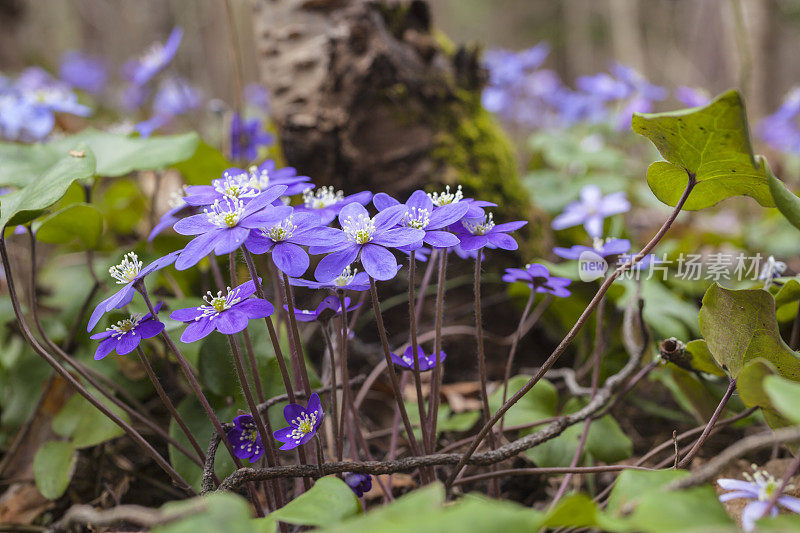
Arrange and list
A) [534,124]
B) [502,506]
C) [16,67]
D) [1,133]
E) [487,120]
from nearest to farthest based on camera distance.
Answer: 1. [502,506]
2. [487,120]
3. [1,133]
4. [16,67]
5. [534,124]

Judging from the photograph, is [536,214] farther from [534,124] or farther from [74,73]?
[74,73]

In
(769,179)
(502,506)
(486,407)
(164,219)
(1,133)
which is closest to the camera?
(502,506)

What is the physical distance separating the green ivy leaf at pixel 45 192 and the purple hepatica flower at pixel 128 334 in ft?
0.65

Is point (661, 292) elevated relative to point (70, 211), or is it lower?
lower

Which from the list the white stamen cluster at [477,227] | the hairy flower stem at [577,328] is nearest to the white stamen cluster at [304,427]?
the hairy flower stem at [577,328]

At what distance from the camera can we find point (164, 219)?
0.99m

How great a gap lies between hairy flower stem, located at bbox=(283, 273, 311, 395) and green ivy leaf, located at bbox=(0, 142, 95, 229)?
348 mm

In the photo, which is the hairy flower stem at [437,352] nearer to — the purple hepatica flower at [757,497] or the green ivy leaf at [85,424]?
the purple hepatica flower at [757,497]

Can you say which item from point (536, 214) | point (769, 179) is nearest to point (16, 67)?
point (536, 214)

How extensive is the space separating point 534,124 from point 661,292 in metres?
3.27

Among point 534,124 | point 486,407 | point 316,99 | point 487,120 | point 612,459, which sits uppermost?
point 316,99

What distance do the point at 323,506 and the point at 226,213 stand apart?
0.37 meters

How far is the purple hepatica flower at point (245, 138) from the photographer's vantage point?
1.71 metres

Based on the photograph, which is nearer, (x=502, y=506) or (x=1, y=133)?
(x=502, y=506)
